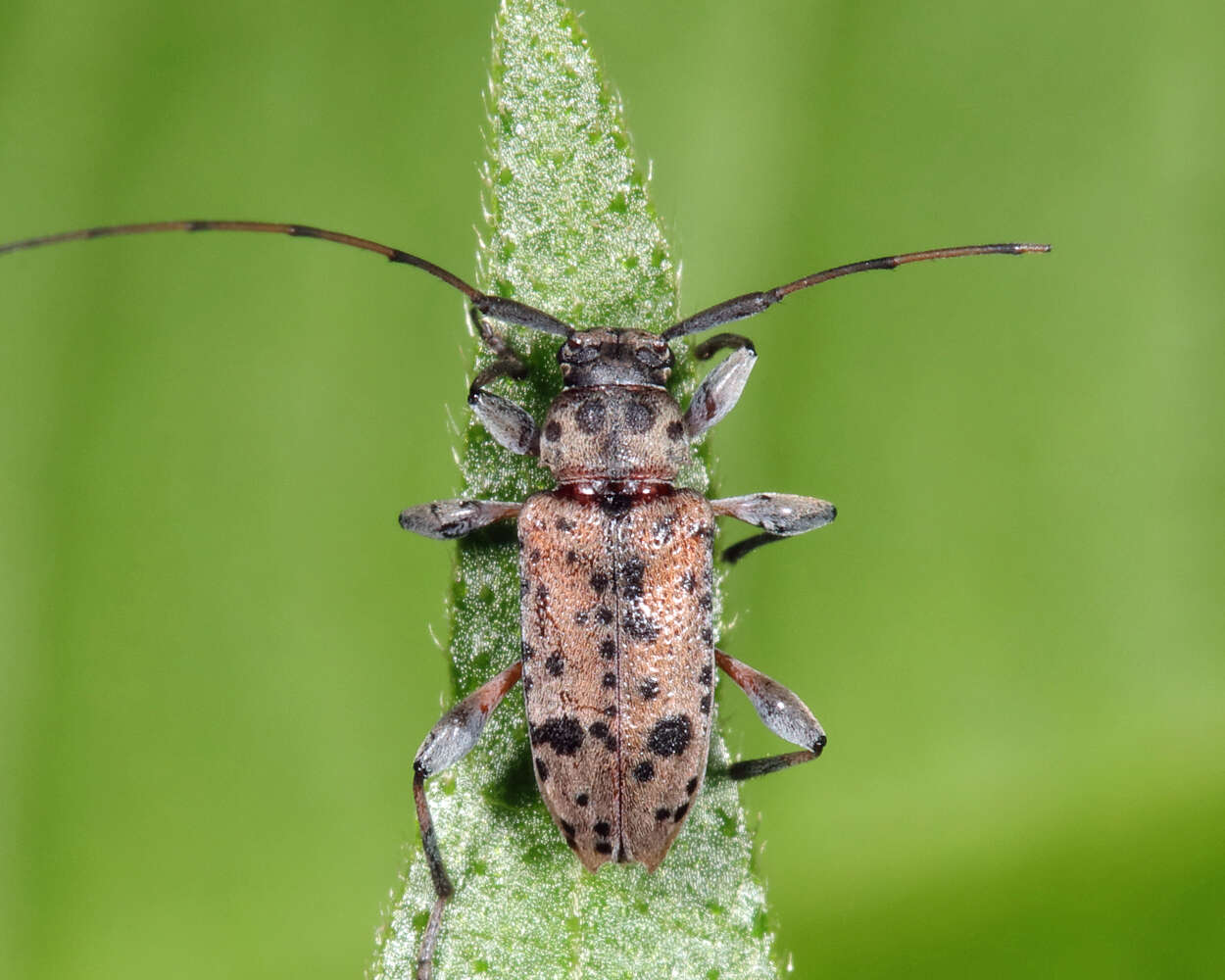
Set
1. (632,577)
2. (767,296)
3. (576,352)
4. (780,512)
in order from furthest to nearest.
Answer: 1. (780,512)
2. (767,296)
3. (576,352)
4. (632,577)

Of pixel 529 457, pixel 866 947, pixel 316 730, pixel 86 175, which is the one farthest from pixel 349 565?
pixel 866 947

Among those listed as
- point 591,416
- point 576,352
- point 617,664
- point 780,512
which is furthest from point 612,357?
point 617,664

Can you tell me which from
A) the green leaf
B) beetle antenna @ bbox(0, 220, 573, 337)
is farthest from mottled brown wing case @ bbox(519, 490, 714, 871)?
beetle antenna @ bbox(0, 220, 573, 337)

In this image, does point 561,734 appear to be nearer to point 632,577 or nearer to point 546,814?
point 546,814

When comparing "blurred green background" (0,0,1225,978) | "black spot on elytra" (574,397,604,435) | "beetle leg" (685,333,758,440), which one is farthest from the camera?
"blurred green background" (0,0,1225,978)

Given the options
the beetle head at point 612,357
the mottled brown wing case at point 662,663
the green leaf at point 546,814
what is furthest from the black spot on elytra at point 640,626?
the beetle head at point 612,357

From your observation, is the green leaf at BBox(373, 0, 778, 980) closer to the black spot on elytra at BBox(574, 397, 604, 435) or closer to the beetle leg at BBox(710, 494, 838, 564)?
the black spot on elytra at BBox(574, 397, 604, 435)
